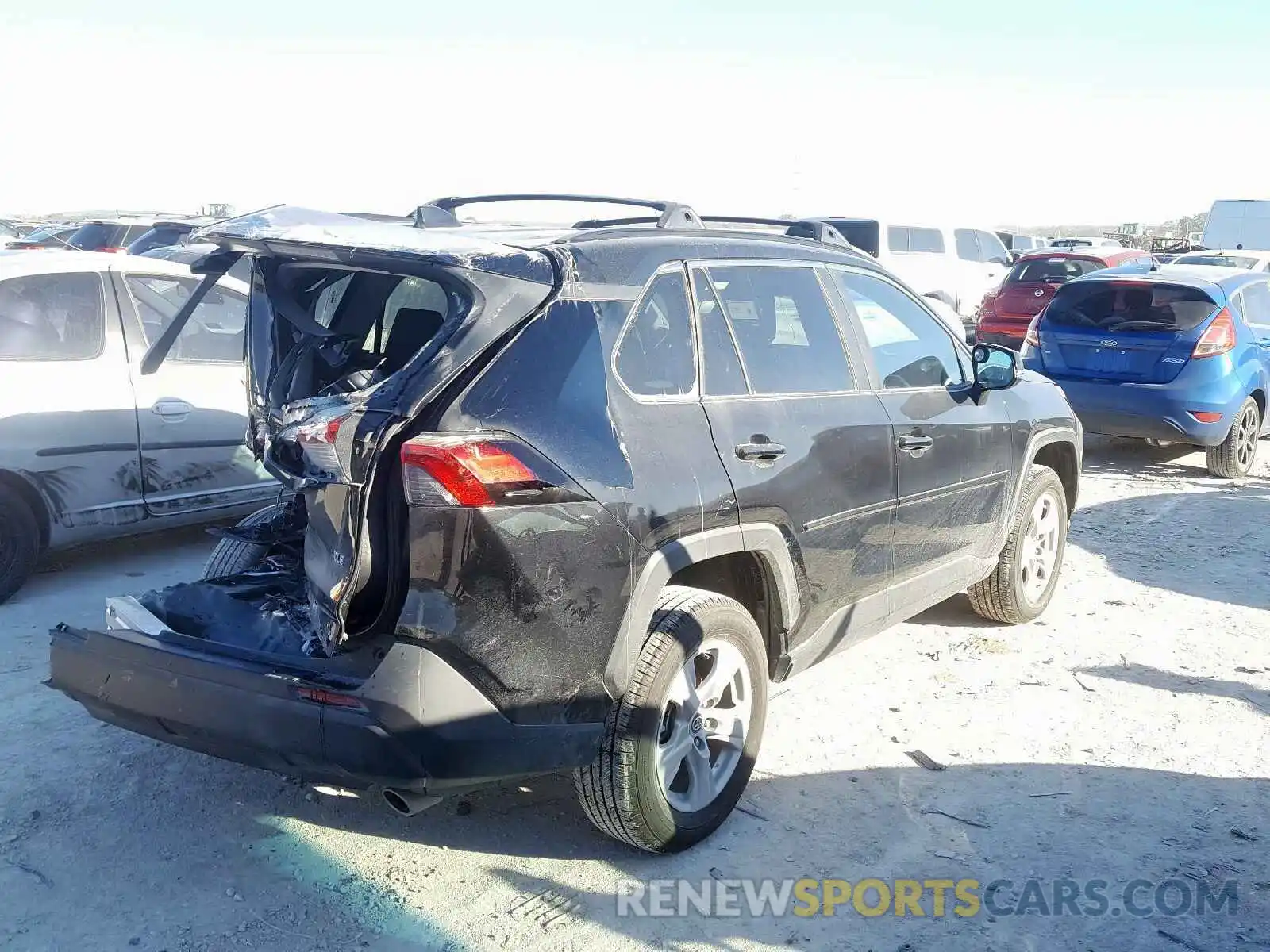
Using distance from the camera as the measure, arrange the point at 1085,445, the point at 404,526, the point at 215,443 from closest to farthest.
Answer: the point at 404,526, the point at 215,443, the point at 1085,445

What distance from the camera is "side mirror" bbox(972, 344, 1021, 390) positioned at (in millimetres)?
5035

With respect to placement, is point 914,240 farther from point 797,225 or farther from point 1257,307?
point 797,225

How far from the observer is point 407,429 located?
300 cm

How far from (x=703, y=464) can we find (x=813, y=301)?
1.11 m

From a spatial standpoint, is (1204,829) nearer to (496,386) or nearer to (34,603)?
(496,386)

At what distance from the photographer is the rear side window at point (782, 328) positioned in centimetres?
386

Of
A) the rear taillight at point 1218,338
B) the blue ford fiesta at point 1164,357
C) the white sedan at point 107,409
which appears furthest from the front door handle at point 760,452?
the rear taillight at point 1218,338

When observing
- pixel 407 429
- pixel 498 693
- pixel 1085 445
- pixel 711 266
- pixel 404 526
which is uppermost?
pixel 711 266

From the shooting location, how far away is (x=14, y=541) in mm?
5594

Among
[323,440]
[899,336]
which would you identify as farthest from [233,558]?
[899,336]

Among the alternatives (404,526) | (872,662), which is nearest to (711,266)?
(404,526)

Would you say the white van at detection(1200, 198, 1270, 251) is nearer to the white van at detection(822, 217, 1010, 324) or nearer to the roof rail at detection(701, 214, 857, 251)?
the white van at detection(822, 217, 1010, 324)

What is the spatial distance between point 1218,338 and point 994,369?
495cm

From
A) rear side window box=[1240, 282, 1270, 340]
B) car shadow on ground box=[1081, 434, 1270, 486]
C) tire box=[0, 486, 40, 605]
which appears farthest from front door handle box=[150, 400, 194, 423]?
rear side window box=[1240, 282, 1270, 340]
